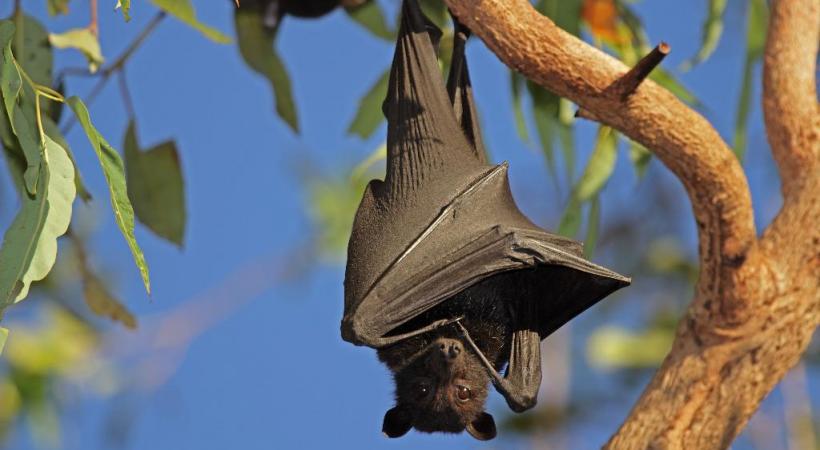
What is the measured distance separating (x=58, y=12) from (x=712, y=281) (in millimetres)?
3248

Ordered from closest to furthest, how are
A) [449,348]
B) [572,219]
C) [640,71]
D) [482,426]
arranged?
[640,71] < [449,348] < [482,426] < [572,219]

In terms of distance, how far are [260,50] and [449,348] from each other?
199cm

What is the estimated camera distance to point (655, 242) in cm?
973

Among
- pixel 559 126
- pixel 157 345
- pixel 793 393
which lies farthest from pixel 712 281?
pixel 157 345

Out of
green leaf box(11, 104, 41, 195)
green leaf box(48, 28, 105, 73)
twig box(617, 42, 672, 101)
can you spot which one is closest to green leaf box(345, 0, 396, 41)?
green leaf box(48, 28, 105, 73)

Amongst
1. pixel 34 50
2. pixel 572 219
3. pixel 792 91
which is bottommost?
pixel 34 50

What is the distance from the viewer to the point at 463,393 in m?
4.29

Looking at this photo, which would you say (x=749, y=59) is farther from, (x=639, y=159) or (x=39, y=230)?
(x=39, y=230)

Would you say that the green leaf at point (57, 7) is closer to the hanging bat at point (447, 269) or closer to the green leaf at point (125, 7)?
the hanging bat at point (447, 269)

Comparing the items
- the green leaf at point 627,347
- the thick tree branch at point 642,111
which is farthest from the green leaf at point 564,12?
the green leaf at point 627,347

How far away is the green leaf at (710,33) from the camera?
5.06 metres

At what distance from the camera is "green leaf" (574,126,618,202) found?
458 cm

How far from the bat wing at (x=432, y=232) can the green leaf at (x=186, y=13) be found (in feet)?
2.43

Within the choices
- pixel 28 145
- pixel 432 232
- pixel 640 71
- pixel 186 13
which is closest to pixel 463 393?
pixel 432 232
